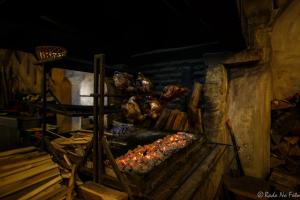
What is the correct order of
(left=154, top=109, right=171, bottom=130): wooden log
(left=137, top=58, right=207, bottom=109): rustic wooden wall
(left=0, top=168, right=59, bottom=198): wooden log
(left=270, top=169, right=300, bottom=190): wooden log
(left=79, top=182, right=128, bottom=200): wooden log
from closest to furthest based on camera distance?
(left=79, top=182, right=128, bottom=200): wooden log < (left=0, top=168, right=59, bottom=198): wooden log < (left=270, top=169, right=300, bottom=190): wooden log < (left=154, top=109, right=171, bottom=130): wooden log < (left=137, top=58, right=207, bottom=109): rustic wooden wall

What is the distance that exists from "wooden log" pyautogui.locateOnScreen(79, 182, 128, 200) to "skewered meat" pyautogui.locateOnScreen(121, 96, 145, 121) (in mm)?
1156

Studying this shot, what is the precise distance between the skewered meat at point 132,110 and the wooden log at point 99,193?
1.16 metres

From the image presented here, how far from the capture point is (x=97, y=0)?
310 centimetres

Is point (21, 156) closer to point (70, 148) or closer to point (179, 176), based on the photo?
point (70, 148)

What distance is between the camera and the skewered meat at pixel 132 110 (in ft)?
10.2

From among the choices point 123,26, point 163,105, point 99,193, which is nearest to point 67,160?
point 99,193

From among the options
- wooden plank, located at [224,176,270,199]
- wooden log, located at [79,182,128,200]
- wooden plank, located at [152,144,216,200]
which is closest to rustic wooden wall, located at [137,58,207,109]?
wooden plank, located at [152,144,216,200]

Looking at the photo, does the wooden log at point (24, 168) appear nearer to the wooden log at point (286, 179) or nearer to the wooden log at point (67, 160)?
the wooden log at point (67, 160)

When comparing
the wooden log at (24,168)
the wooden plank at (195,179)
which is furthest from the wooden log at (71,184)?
the wooden plank at (195,179)

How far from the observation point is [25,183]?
8.55ft

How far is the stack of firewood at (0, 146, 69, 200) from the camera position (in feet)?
8.03

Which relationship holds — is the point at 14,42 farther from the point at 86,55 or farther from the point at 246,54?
the point at 246,54

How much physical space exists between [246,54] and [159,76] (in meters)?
2.31

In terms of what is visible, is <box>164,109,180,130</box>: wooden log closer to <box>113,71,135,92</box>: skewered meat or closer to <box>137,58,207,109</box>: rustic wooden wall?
<box>137,58,207,109</box>: rustic wooden wall
